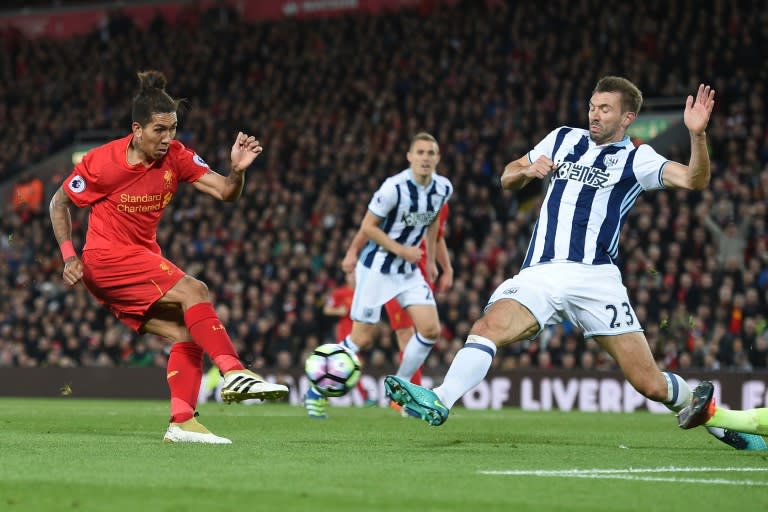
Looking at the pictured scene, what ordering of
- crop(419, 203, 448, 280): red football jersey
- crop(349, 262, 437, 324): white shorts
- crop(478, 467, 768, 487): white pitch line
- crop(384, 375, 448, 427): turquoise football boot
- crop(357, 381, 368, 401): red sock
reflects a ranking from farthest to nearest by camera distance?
1. crop(357, 381, 368, 401): red sock
2. crop(419, 203, 448, 280): red football jersey
3. crop(349, 262, 437, 324): white shorts
4. crop(384, 375, 448, 427): turquoise football boot
5. crop(478, 467, 768, 487): white pitch line

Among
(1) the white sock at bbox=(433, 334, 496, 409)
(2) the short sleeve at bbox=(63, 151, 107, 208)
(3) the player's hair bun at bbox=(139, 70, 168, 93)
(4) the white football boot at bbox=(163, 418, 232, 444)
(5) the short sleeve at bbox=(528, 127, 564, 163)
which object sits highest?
(3) the player's hair bun at bbox=(139, 70, 168, 93)

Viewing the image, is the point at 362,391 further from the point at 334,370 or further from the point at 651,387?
the point at 651,387

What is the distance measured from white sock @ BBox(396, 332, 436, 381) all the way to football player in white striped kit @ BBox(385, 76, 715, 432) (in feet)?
12.8

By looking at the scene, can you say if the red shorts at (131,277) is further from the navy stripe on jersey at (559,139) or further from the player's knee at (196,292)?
the navy stripe on jersey at (559,139)

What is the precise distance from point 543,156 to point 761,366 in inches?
371

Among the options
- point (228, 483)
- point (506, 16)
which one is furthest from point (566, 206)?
point (506, 16)

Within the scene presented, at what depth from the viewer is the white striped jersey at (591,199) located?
24.9ft

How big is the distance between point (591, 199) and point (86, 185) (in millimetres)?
3300

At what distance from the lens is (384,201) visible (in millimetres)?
11625

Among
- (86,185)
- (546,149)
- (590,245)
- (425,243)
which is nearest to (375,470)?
(590,245)

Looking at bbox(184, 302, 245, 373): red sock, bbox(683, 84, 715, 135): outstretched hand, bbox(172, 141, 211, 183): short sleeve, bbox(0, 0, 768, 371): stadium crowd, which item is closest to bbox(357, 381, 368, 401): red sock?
bbox(0, 0, 768, 371): stadium crowd

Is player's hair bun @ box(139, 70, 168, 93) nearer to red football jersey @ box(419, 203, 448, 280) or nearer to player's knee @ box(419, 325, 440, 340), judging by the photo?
player's knee @ box(419, 325, 440, 340)

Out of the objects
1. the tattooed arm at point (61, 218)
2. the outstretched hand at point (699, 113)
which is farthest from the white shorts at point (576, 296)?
the tattooed arm at point (61, 218)

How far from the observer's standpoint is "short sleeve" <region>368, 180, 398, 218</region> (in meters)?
11.6
